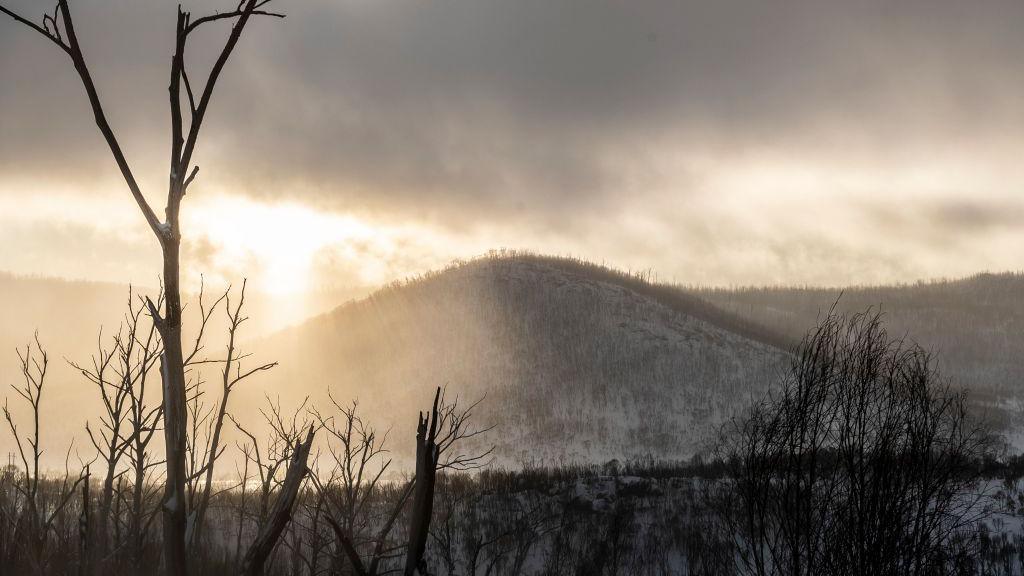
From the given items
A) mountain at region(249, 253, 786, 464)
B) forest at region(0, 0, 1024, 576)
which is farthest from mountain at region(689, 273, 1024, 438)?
mountain at region(249, 253, 786, 464)

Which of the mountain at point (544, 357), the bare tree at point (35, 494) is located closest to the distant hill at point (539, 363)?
the mountain at point (544, 357)

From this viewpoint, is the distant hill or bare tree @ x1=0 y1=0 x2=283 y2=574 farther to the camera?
the distant hill

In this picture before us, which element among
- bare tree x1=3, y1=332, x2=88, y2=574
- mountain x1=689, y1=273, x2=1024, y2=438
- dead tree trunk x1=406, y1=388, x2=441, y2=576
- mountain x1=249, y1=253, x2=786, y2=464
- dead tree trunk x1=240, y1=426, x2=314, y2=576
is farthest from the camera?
mountain x1=689, y1=273, x2=1024, y2=438

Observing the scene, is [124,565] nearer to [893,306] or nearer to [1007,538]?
[1007,538]

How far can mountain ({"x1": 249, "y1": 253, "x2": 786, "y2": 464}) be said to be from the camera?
79.2 metres

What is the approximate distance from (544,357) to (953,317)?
334 feet

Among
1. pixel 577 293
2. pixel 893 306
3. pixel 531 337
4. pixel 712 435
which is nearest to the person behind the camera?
pixel 712 435

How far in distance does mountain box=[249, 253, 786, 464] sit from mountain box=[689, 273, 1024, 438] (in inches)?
1174

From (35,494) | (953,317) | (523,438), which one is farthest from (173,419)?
(953,317)

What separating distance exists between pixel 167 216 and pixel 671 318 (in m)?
97.2

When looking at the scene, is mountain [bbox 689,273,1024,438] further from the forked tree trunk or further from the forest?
the forked tree trunk

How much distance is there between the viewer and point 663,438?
7631cm

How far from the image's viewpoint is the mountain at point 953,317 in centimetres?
12600

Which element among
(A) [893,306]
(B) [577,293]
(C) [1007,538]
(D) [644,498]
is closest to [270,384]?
(B) [577,293]
